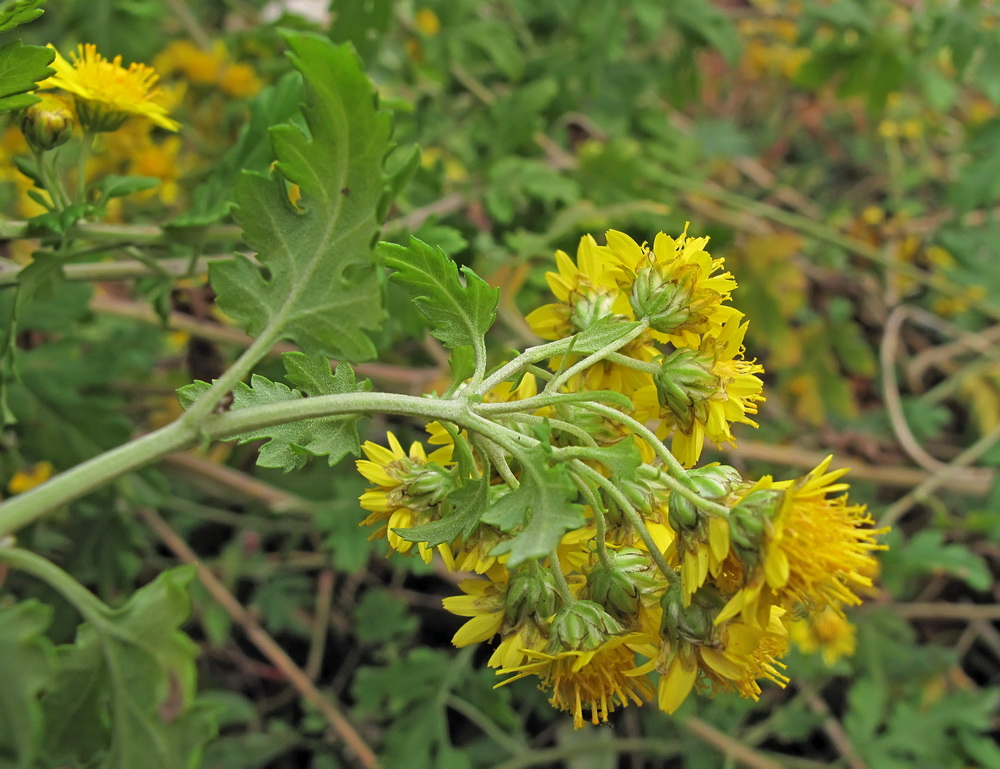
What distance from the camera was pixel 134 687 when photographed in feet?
2.38

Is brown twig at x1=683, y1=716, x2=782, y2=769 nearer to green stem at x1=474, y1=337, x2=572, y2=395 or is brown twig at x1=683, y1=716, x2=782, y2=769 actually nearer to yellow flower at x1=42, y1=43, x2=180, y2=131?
green stem at x1=474, y1=337, x2=572, y2=395

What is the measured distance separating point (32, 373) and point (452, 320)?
1094 millimetres

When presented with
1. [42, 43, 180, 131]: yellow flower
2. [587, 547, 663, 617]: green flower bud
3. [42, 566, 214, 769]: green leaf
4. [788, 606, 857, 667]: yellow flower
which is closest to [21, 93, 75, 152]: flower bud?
[42, 43, 180, 131]: yellow flower

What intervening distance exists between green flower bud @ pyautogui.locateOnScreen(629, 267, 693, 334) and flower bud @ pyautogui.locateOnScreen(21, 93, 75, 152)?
0.79 m

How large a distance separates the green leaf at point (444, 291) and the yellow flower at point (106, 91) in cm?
52

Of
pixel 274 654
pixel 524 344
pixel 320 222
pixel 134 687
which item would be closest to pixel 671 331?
pixel 320 222

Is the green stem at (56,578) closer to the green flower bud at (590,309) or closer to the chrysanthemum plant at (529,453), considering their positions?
the chrysanthemum plant at (529,453)

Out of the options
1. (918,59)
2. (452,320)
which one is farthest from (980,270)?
(452,320)

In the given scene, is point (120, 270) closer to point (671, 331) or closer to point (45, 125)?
point (45, 125)

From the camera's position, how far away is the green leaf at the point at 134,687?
2.29 ft

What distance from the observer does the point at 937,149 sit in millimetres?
3080

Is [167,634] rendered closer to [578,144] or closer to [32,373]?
[32,373]

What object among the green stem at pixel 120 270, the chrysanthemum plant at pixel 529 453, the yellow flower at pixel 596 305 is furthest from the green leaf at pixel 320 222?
the green stem at pixel 120 270

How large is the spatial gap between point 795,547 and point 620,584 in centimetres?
17
